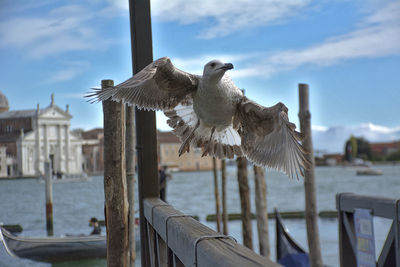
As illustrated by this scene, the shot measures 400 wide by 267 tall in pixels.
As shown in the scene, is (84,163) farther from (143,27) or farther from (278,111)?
(278,111)

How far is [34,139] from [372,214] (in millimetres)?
6483

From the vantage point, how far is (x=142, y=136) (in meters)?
2.67

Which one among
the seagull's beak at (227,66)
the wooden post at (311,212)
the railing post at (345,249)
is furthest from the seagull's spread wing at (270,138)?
the wooden post at (311,212)

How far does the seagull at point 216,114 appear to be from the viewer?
1868 mm

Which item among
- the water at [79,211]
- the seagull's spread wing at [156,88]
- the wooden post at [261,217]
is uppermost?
the seagull's spread wing at [156,88]

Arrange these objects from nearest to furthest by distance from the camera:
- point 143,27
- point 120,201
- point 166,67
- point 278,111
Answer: point 278,111, point 166,67, point 120,201, point 143,27

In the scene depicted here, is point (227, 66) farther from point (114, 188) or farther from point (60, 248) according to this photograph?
point (60, 248)

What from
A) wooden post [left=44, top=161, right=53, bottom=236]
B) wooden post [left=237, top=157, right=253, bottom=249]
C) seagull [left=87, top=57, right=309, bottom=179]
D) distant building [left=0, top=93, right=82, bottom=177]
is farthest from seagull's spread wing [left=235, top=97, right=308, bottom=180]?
wooden post [left=44, top=161, right=53, bottom=236]

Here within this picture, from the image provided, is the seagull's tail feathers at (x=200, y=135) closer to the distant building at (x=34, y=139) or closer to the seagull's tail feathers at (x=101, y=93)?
the seagull's tail feathers at (x=101, y=93)

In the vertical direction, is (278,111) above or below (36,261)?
above

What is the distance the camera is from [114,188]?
247 cm

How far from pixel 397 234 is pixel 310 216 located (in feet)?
9.25

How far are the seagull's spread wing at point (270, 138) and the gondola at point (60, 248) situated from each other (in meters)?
5.77

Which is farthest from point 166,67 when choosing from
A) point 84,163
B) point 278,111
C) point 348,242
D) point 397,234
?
point 84,163
